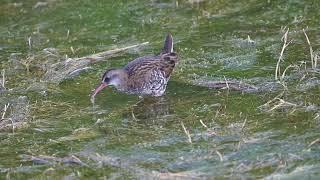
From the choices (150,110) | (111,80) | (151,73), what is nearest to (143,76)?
(151,73)

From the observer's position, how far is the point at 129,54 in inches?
479

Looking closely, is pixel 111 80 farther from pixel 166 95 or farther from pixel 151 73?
pixel 166 95

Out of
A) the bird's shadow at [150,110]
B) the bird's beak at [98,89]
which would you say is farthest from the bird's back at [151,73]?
the bird's beak at [98,89]

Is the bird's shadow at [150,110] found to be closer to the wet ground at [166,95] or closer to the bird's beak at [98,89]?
the wet ground at [166,95]

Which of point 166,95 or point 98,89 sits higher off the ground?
point 98,89

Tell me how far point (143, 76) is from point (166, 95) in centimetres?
45

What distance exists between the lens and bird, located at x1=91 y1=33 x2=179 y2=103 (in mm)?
10414

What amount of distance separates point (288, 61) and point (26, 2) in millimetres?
6136

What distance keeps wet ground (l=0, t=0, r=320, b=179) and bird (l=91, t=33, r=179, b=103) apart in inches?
5.7

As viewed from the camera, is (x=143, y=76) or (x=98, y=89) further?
(x=143, y=76)

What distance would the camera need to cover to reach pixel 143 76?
423 inches

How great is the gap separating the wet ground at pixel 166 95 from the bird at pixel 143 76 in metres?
0.15

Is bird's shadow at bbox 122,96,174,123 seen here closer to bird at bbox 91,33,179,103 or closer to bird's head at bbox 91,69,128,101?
bird at bbox 91,33,179,103

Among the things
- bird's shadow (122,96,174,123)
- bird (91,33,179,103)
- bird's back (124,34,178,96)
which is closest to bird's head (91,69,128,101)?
bird (91,33,179,103)
